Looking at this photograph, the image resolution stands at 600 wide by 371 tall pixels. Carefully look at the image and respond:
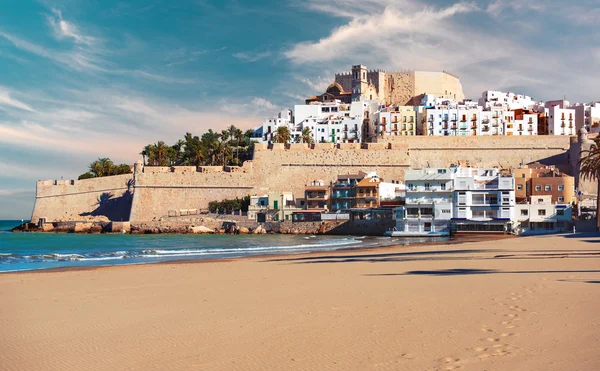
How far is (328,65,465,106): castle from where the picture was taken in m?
82.5

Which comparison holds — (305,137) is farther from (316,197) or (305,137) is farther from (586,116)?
(586,116)

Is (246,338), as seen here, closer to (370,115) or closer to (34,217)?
(34,217)

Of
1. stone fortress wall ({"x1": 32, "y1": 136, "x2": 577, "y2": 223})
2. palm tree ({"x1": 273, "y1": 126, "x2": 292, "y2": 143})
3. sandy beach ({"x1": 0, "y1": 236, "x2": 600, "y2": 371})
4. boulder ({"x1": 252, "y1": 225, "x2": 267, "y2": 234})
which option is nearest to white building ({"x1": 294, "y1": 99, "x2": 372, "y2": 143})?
palm tree ({"x1": 273, "y1": 126, "x2": 292, "y2": 143})

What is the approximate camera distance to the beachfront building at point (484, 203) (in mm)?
39875

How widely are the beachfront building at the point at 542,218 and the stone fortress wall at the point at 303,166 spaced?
1706 centimetres

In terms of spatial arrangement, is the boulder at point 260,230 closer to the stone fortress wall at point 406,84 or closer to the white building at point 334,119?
the white building at point 334,119

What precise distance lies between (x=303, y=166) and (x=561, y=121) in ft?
99.3

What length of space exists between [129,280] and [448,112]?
182ft

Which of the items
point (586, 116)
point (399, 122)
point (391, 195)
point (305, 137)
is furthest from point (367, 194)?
point (586, 116)

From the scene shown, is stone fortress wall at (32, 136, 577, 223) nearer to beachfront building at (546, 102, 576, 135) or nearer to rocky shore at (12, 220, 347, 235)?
rocky shore at (12, 220, 347, 235)

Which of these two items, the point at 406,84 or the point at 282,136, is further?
the point at 406,84

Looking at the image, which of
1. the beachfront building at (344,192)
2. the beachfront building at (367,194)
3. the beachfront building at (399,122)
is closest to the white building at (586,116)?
the beachfront building at (399,122)

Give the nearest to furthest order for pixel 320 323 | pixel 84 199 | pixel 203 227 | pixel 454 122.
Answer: pixel 320 323 → pixel 203 227 → pixel 84 199 → pixel 454 122

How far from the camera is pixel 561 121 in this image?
216 feet
